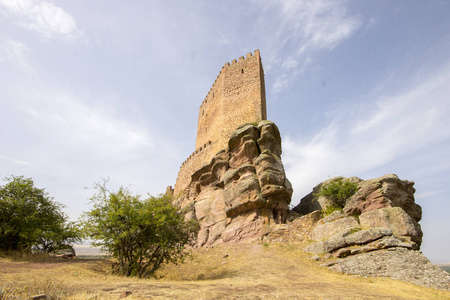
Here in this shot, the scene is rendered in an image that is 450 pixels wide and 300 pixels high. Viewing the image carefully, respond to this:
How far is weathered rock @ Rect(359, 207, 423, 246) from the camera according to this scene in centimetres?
1123

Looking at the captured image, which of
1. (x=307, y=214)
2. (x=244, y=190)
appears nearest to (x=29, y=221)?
(x=244, y=190)

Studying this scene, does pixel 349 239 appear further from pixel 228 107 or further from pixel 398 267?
pixel 228 107

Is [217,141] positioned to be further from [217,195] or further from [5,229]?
[5,229]

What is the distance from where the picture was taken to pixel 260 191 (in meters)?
17.4

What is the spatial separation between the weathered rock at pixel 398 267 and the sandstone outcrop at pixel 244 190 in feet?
20.5

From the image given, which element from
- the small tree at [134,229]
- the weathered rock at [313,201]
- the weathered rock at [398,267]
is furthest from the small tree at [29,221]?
the weathered rock at [313,201]

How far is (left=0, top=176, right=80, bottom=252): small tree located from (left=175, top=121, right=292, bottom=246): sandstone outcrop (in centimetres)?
811

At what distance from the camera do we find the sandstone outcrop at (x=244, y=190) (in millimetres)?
16875

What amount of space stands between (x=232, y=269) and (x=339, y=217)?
6509 mm

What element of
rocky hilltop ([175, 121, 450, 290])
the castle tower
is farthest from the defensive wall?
rocky hilltop ([175, 121, 450, 290])

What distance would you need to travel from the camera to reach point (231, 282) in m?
8.12

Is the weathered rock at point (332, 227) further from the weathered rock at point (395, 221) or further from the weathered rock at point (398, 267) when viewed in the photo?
the weathered rock at point (398, 267)

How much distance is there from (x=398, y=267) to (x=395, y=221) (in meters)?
3.28

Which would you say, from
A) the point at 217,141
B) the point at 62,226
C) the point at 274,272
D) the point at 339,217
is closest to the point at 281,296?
the point at 274,272
